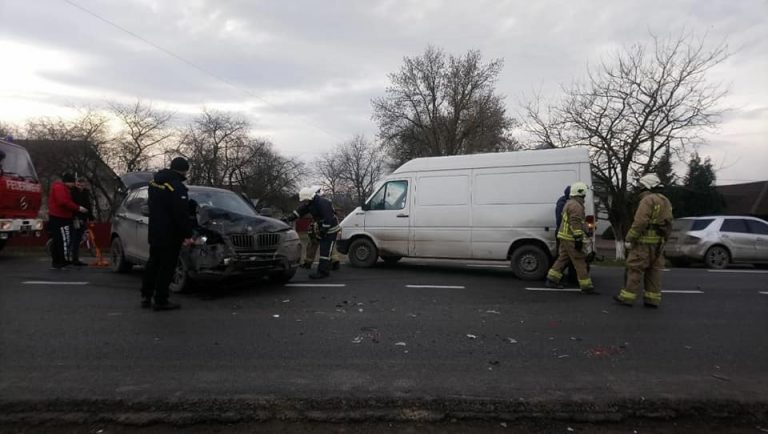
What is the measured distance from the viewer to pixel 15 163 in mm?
→ 11250

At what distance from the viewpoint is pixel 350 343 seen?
4785mm

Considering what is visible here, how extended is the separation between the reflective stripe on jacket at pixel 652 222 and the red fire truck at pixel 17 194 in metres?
12.5

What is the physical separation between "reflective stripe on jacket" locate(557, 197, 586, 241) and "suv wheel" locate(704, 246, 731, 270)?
8.11 meters

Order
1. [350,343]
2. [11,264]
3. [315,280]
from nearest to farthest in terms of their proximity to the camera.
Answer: [350,343] < [315,280] < [11,264]

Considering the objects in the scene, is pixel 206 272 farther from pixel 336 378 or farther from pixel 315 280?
pixel 336 378

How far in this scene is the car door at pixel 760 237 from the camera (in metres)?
13.1

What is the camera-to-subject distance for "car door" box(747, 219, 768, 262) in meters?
13.1

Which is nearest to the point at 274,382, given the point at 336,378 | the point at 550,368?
the point at 336,378

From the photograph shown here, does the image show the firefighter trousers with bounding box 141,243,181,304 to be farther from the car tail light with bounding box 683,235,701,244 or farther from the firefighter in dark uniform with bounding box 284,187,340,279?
the car tail light with bounding box 683,235,701,244

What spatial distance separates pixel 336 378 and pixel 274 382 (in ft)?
1.60

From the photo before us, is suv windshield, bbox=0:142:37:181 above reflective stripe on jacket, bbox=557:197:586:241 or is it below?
above

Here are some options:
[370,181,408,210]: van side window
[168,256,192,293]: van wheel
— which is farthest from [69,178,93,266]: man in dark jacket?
[370,181,408,210]: van side window

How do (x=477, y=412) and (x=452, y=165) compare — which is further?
(x=452, y=165)

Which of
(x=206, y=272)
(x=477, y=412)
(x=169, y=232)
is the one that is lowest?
(x=477, y=412)
